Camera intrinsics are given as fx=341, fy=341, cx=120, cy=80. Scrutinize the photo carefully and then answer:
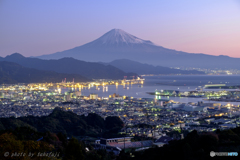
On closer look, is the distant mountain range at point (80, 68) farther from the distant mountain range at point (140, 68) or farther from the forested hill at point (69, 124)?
the forested hill at point (69, 124)

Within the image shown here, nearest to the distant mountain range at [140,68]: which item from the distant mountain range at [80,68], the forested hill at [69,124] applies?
the distant mountain range at [80,68]

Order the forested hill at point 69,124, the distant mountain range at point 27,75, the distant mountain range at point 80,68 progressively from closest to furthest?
the forested hill at point 69,124
the distant mountain range at point 27,75
the distant mountain range at point 80,68

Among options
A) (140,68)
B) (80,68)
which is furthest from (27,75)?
(140,68)

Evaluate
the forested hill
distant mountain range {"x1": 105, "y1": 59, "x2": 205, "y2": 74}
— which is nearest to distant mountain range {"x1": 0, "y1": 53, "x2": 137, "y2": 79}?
distant mountain range {"x1": 105, "y1": 59, "x2": 205, "y2": 74}

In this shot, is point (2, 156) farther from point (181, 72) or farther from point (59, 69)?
point (181, 72)

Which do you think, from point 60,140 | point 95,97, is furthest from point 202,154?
point 95,97

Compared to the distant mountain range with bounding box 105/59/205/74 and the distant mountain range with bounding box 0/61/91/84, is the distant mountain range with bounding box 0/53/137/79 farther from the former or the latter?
the distant mountain range with bounding box 105/59/205/74
